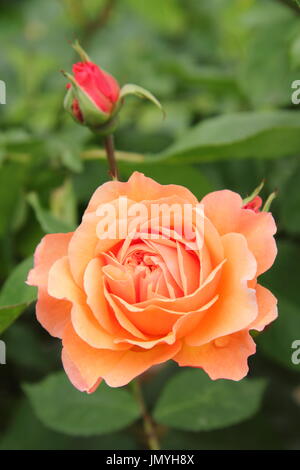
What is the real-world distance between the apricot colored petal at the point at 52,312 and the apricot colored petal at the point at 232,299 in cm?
9

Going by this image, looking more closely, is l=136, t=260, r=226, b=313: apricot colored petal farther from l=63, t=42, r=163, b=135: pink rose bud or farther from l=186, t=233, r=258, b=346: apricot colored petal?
l=63, t=42, r=163, b=135: pink rose bud

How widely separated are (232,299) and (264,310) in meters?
0.02

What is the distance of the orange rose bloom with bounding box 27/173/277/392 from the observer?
0.49 meters

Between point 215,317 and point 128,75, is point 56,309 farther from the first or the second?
point 128,75

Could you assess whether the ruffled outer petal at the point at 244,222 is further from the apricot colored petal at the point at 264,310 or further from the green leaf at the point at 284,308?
the green leaf at the point at 284,308

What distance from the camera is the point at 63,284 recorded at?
1.65 feet

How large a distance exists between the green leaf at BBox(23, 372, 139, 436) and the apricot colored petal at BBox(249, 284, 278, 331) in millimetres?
313

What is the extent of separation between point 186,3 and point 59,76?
41 cm

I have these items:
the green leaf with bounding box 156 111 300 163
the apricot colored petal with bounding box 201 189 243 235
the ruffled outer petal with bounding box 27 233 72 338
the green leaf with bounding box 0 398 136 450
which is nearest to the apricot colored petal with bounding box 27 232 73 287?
the ruffled outer petal with bounding box 27 233 72 338

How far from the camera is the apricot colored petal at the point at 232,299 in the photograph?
0.48m

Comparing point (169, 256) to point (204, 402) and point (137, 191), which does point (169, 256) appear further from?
point (204, 402)

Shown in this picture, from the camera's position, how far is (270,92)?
95 centimetres

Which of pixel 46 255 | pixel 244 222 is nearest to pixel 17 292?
pixel 46 255

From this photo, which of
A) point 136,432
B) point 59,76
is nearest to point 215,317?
point 136,432
